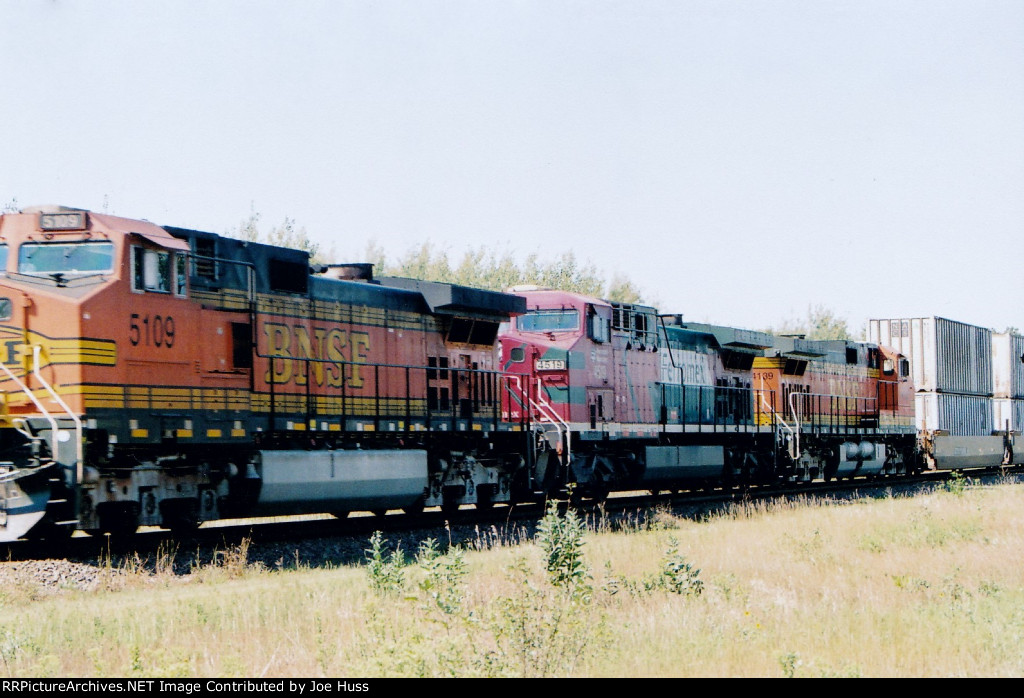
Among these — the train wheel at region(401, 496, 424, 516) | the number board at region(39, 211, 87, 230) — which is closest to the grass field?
the train wheel at region(401, 496, 424, 516)

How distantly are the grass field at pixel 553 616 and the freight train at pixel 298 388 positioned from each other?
1.19 metres

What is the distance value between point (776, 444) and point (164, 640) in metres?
20.3

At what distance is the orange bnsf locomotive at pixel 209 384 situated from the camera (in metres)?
11.8

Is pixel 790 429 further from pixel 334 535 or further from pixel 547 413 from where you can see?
pixel 334 535

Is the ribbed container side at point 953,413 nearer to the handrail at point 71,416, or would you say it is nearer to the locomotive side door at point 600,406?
the locomotive side door at point 600,406

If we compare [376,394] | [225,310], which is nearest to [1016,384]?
[376,394]

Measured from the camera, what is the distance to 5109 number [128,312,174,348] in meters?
12.3

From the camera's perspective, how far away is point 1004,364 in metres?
38.5

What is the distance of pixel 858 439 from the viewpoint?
101 ft

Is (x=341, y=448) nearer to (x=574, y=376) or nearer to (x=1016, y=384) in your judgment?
(x=574, y=376)

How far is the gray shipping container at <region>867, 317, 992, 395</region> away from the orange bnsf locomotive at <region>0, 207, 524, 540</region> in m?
20.2

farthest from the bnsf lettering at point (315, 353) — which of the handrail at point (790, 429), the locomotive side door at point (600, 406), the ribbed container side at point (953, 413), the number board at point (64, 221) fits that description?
the ribbed container side at point (953, 413)

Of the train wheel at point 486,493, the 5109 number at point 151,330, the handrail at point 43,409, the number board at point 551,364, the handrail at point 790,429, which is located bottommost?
the train wheel at point 486,493

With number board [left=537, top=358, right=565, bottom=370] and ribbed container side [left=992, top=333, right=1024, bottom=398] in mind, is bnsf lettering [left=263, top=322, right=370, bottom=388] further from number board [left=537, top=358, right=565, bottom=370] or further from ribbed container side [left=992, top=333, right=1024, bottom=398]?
ribbed container side [left=992, top=333, right=1024, bottom=398]
